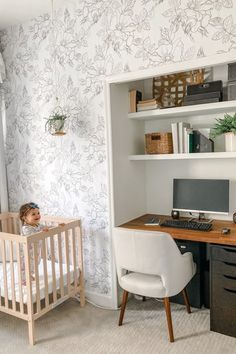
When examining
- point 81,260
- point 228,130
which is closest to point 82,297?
point 81,260

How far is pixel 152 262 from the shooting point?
7.09ft

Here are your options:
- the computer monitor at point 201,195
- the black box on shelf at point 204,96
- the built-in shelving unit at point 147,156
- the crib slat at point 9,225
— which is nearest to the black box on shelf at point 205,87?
the black box on shelf at point 204,96

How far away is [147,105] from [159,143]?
356 mm

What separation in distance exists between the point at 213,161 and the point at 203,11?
1236 millimetres

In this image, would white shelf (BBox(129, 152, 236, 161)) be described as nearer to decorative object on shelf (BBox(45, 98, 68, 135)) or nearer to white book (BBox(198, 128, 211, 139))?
white book (BBox(198, 128, 211, 139))

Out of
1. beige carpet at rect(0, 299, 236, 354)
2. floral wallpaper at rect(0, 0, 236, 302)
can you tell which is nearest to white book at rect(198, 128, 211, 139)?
A: floral wallpaper at rect(0, 0, 236, 302)

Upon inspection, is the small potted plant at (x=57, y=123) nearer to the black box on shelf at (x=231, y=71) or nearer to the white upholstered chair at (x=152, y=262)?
the white upholstered chair at (x=152, y=262)

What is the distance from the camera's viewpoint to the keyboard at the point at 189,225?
8.11 feet

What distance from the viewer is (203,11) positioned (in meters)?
2.17

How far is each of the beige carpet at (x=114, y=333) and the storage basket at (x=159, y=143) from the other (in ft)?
4.56

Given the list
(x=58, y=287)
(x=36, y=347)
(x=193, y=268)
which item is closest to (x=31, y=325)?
(x=36, y=347)

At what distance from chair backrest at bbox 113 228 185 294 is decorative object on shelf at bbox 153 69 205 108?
1.29 meters

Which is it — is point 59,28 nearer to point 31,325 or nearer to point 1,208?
point 1,208

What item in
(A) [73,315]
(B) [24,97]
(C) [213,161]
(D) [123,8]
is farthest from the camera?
(B) [24,97]
